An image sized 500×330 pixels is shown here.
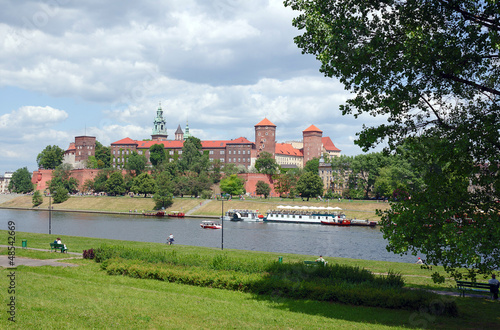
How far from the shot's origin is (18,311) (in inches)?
466

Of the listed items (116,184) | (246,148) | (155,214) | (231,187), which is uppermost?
(246,148)

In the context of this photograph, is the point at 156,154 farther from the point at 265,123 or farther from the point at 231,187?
the point at 231,187

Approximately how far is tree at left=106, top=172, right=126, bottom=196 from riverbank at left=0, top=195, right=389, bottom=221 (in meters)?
7.17

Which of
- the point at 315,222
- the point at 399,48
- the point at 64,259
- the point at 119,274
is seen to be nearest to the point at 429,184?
the point at 399,48

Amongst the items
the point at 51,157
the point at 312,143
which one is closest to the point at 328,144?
the point at 312,143

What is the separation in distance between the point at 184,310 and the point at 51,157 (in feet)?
537

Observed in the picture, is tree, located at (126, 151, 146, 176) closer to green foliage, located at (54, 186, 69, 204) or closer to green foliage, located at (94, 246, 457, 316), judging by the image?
green foliage, located at (54, 186, 69, 204)

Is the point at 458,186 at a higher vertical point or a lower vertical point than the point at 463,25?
lower

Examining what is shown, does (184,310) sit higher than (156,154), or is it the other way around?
(156,154)

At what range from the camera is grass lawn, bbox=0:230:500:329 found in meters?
12.0

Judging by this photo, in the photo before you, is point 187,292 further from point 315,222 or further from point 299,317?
point 315,222

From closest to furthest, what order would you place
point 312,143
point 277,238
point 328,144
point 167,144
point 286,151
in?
1. point 277,238
2. point 312,143
3. point 167,144
4. point 286,151
5. point 328,144

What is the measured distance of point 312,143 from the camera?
175250 millimetres

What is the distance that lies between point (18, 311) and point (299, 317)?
726 cm
